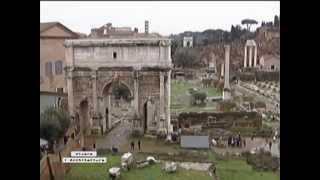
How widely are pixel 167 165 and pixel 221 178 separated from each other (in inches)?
10.0

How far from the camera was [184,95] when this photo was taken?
185 centimetres

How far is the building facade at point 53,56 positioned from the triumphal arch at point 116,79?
66mm

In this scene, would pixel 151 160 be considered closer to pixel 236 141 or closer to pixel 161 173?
pixel 161 173

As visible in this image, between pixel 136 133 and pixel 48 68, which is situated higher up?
pixel 48 68

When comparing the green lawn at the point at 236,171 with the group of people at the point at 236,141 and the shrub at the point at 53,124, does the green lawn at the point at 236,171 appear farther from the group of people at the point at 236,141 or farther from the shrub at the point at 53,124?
the shrub at the point at 53,124

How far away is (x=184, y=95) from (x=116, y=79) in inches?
13.4

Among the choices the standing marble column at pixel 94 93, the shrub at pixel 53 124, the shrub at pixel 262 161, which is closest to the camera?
the shrub at pixel 53 124

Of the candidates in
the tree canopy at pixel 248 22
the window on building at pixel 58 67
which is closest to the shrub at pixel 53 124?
the window on building at pixel 58 67

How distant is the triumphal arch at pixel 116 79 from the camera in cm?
182

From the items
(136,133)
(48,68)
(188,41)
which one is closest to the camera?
(48,68)

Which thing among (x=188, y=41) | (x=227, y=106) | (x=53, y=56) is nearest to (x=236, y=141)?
(x=227, y=106)

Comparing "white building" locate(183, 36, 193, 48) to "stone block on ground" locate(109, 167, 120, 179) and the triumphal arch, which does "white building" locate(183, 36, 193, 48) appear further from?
"stone block on ground" locate(109, 167, 120, 179)
